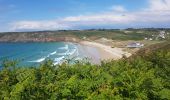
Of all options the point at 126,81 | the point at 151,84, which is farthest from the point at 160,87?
the point at 126,81

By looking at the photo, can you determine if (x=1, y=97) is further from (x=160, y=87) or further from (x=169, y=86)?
(x=169, y=86)

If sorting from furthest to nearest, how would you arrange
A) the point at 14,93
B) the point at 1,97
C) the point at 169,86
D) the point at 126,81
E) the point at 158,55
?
the point at 158,55 < the point at 169,86 < the point at 126,81 < the point at 1,97 < the point at 14,93

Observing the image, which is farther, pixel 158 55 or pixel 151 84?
pixel 158 55

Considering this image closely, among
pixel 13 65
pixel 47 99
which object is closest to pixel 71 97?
pixel 47 99

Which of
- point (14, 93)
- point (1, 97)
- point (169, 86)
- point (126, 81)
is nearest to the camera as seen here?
point (14, 93)

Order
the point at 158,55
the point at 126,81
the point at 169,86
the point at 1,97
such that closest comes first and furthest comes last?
the point at 1,97
the point at 126,81
the point at 169,86
the point at 158,55

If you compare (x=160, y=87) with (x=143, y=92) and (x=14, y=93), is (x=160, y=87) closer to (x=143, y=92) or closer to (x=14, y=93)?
(x=143, y=92)

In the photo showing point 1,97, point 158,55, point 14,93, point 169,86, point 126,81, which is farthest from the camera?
point 158,55

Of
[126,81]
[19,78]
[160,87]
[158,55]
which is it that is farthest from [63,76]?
[158,55]

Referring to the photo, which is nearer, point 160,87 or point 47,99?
point 47,99
